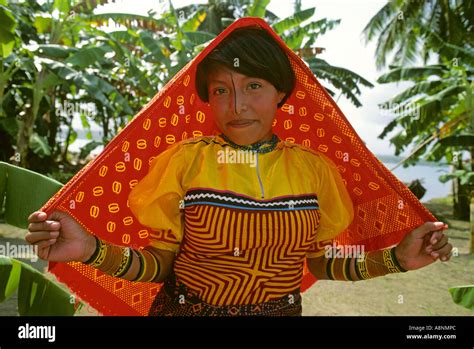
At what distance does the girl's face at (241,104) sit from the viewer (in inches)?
47.2

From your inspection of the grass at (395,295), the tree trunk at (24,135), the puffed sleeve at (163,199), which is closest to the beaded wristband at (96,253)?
the puffed sleeve at (163,199)

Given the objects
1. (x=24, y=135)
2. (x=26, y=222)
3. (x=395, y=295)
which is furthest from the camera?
(x=24, y=135)

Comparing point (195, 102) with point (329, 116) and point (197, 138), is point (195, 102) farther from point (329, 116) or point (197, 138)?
point (329, 116)

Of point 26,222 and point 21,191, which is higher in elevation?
point 21,191

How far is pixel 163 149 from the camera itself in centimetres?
134

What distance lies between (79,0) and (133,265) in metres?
6.18

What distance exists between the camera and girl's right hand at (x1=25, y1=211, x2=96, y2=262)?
1.03m

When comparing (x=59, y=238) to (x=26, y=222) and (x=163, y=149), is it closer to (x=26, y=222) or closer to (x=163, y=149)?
(x=163, y=149)

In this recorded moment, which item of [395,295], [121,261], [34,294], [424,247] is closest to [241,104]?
[121,261]

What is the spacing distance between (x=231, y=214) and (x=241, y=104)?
0.28 meters

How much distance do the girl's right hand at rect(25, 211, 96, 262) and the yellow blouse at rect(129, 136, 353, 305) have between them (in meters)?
0.18

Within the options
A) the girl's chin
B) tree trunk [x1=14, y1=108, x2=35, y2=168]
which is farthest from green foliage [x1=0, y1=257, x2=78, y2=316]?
tree trunk [x1=14, y1=108, x2=35, y2=168]
